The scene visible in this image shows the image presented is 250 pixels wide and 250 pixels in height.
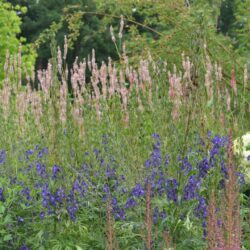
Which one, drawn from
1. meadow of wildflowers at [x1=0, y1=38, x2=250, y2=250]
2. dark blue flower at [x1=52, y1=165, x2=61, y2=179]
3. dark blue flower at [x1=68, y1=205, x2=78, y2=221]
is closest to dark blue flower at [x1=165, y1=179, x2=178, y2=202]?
meadow of wildflowers at [x1=0, y1=38, x2=250, y2=250]

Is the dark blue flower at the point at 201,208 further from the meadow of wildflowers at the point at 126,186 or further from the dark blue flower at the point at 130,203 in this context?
→ the dark blue flower at the point at 130,203

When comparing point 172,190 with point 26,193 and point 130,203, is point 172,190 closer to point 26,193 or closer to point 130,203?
point 130,203

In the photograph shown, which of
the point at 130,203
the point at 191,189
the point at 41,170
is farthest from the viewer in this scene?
the point at 41,170

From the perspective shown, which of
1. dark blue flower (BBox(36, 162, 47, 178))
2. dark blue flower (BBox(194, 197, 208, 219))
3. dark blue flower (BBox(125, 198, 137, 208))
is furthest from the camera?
dark blue flower (BBox(36, 162, 47, 178))

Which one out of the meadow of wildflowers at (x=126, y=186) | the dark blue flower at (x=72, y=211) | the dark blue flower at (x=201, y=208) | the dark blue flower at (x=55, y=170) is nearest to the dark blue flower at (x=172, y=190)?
the meadow of wildflowers at (x=126, y=186)

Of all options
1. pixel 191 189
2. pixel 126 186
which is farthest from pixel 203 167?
pixel 126 186

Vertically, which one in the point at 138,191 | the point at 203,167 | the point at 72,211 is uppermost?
the point at 203,167

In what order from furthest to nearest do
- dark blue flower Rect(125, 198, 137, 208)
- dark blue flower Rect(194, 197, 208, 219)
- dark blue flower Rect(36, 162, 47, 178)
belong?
dark blue flower Rect(36, 162, 47, 178) < dark blue flower Rect(125, 198, 137, 208) < dark blue flower Rect(194, 197, 208, 219)

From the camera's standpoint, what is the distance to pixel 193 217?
14.2 ft

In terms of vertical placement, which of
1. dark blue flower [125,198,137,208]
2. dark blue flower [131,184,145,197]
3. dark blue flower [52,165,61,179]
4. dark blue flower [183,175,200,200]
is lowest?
dark blue flower [125,198,137,208]

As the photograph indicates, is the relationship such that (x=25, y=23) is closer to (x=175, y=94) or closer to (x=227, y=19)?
(x=227, y=19)

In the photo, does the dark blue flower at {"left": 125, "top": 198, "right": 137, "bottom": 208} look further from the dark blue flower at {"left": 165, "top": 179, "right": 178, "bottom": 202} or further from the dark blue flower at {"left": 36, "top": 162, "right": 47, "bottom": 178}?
the dark blue flower at {"left": 36, "top": 162, "right": 47, "bottom": 178}

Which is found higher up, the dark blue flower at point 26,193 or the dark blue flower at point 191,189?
the dark blue flower at point 191,189

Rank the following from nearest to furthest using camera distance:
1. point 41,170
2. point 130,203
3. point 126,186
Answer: point 130,203 < point 126,186 < point 41,170
